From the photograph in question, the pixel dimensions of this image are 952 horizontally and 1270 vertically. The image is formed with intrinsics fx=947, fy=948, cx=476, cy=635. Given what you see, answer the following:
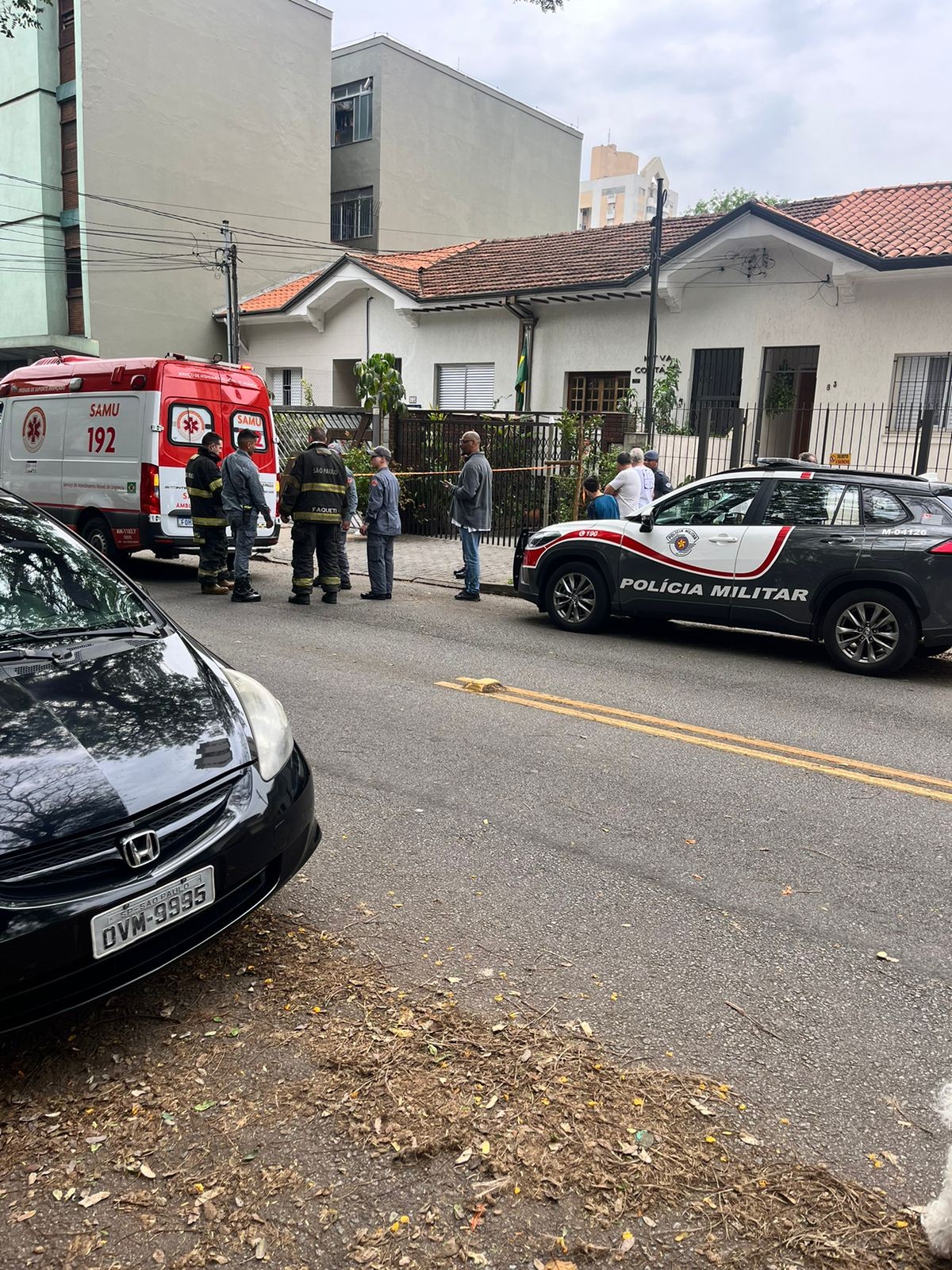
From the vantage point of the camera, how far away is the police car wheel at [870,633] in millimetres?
7793

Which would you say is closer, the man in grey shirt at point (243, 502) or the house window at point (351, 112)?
the man in grey shirt at point (243, 502)

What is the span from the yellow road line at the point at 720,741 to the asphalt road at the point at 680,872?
0.10 m

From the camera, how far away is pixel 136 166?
29.4 metres

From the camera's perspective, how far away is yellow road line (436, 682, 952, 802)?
17.3ft

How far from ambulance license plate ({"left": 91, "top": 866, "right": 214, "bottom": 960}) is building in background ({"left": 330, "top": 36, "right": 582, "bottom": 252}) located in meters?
36.8

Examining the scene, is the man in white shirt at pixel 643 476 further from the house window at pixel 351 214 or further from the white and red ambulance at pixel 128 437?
the house window at pixel 351 214

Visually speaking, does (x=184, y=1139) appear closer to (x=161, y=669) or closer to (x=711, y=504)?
(x=161, y=669)

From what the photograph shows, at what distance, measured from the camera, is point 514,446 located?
16500 millimetres

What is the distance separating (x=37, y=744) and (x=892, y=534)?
275 inches

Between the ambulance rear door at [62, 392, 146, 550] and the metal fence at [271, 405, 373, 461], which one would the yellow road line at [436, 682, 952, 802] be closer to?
the ambulance rear door at [62, 392, 146, 550]

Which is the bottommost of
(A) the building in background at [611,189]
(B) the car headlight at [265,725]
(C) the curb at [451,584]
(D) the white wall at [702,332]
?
(C) the curb at [451,584]

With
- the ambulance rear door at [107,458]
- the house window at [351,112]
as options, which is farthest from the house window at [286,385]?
the ambulance rear door at [107,458]

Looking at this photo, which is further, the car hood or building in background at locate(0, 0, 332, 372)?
building in background at locate(0, 0, 332, 372)

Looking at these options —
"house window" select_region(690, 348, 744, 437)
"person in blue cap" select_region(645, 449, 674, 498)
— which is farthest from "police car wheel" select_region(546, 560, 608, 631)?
"house window" select_region(690, 348, 744, 437)
